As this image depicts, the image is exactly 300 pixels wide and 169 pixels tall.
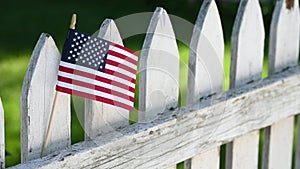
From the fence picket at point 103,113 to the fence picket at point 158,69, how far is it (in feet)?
0.39

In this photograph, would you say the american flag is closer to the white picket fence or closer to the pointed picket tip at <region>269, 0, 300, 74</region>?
the white picket fence

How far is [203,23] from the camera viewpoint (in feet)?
7.99

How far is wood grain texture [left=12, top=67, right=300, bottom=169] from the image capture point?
2072 mm

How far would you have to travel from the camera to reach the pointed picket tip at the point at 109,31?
2104mm

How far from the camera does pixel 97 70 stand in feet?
6.75

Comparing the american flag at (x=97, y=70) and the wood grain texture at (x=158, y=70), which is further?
the wood grain texture at (x=158, y=70)

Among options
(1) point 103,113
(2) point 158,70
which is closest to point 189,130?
(2) point 158,70

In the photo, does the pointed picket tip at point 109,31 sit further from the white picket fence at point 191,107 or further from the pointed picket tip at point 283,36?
the pointed picket tip at point 283,36

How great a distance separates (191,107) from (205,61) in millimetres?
184

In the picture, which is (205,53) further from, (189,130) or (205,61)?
(189,130)

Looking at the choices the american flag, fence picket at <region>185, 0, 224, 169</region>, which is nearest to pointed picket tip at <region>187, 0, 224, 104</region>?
fence picket at <region>185, 0, 224, 169</region>

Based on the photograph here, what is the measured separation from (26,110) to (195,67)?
0.70 meters

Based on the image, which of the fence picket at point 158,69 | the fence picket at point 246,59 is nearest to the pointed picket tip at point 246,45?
the fence picket at point 246,59

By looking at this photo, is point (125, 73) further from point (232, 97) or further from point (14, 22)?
point (14, 22)
